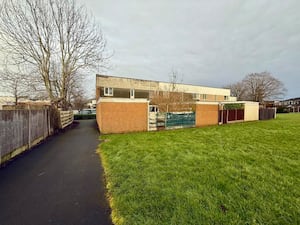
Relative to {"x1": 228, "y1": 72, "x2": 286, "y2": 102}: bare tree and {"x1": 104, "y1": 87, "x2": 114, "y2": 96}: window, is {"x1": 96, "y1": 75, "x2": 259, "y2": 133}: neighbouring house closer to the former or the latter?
{"x1": 104, "y1": 87, "x2": 114, "y2": 96}: window

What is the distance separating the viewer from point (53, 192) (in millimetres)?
3562

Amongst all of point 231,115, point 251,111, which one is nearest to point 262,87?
point 251,111

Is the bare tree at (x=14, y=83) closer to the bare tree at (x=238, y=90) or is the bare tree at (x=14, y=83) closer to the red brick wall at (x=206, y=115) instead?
the red brick wall at (x=206, y=115)

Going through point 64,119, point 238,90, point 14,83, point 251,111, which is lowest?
point 64,119

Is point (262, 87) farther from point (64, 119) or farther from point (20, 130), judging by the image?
point (20, 130)

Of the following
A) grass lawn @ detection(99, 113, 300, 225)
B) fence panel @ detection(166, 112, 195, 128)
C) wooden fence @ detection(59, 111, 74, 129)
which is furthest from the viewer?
wooden fence @ detection(59, 111, 74, 129)

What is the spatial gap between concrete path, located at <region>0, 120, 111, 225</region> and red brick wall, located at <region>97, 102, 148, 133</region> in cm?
548

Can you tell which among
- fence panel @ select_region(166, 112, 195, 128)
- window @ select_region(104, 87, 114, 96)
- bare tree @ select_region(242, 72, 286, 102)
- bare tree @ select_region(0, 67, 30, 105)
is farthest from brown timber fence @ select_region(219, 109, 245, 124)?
bare tree @ select_region(242, 72, 286, 102)

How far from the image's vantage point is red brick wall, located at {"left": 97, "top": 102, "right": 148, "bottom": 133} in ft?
37.1

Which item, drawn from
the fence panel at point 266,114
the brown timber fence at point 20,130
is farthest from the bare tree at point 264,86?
the brown timber fence at point 20,130

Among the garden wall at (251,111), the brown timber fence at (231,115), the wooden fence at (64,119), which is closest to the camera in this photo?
the wooden fence at (64,119)

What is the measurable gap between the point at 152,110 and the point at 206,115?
5232mm

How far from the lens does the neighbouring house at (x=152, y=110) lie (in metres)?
11.6

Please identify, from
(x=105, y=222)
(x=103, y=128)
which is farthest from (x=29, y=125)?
(x=105, y=222)
